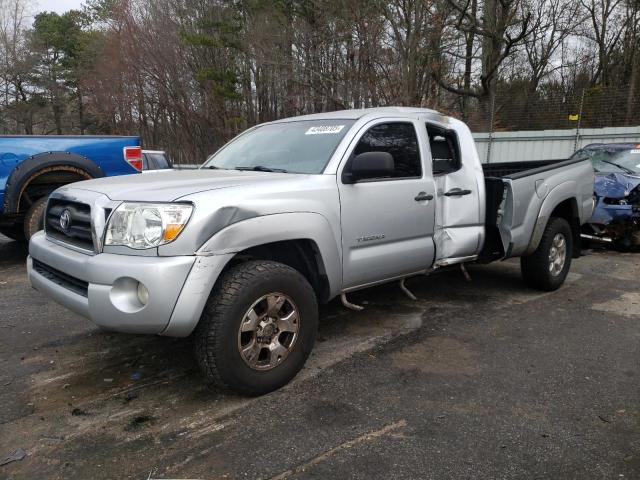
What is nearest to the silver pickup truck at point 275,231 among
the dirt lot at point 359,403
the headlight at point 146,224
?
the headlight at point 146,224

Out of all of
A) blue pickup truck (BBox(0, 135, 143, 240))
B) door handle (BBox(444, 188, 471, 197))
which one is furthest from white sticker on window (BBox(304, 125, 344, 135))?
blue pickup truck (BBox(0, 135, 143, 240))

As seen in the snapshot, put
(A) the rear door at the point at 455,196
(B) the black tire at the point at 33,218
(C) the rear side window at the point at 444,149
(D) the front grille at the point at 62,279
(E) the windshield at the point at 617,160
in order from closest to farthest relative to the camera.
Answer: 1. (D) the front grille at the point at 62,279
2. (A) the rear door at the point at 455,196
3. (C) the rear side window at the point at 444,149
4. (B) the black tire at the point at 33,218
5. (E) the windshield at the point at 617,160

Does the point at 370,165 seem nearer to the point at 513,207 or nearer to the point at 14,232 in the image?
the point at 513,207

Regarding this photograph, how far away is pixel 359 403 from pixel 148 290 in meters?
1.40

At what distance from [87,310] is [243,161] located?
70.9 inches

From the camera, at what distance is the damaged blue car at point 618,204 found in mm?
7379

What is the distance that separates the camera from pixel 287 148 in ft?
13.1

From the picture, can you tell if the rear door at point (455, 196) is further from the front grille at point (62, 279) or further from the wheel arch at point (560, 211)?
the front grille at point (62, 279)

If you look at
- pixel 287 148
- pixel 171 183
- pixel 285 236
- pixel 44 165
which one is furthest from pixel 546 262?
pixel 44 165

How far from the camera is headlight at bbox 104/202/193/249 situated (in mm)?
2756

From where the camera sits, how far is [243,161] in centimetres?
416

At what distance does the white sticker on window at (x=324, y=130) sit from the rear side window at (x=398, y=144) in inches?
8.6

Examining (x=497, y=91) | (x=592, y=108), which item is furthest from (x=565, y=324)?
(x=497, y=91)

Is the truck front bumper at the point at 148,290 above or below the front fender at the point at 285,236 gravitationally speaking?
below
